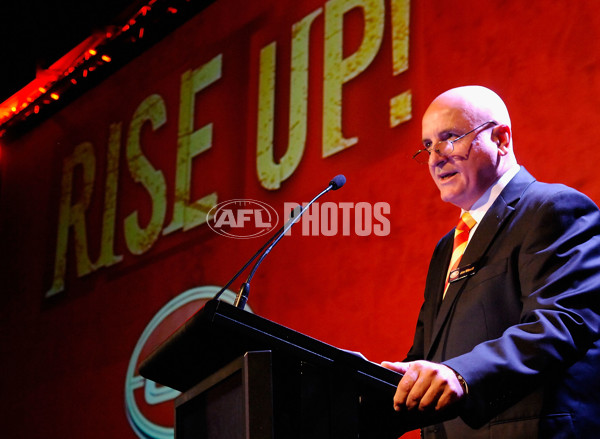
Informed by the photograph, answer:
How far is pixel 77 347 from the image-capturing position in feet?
14.5

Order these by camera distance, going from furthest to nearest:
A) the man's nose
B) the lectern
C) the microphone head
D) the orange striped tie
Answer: the microphone head < the man's nose < the orange striped tie < the lectern

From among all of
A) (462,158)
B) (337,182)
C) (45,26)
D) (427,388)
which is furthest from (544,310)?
(45,26)

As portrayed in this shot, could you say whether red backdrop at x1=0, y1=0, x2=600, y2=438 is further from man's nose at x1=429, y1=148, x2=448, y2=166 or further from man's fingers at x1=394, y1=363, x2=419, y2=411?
man's fingers at x1=394, y1=363, x2=419, y2=411

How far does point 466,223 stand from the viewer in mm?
1908

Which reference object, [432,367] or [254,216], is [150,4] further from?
[432,367]

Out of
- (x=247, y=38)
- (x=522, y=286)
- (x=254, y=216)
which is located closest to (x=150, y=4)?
(x=247, y=38)

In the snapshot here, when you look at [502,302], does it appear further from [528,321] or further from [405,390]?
[405,390]

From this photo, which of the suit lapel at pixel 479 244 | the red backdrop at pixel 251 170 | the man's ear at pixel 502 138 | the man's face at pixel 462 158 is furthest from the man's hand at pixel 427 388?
the red backdrop at pixel 251 170

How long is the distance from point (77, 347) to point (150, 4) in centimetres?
198

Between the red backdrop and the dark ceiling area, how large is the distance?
332 mm

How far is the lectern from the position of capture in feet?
3.87
